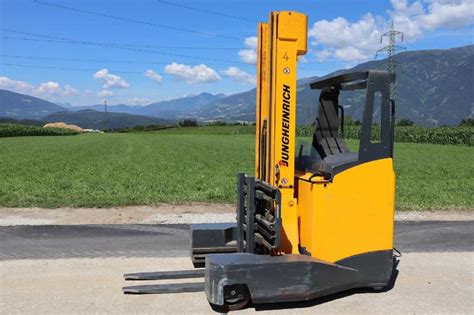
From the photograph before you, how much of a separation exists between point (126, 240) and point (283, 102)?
150 inches

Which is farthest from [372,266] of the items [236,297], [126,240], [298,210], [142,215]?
[142,215]

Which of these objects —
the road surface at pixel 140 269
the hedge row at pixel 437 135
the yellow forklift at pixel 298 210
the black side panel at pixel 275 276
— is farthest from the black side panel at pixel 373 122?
the hedge row at pixel 437 135

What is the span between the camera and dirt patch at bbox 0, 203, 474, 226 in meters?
8.87

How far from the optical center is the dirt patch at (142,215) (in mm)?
8867

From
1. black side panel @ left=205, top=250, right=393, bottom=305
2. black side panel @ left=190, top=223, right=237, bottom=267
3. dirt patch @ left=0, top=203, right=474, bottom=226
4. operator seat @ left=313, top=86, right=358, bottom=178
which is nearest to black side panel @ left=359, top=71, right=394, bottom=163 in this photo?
operator seat @ left=313, top=86, right=358, bottom=178

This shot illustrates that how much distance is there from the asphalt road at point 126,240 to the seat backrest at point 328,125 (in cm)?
241

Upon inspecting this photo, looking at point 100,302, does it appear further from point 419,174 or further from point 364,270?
point 419,174

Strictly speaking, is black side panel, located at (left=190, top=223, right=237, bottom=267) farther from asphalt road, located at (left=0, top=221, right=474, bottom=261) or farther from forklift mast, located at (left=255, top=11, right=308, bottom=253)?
forklift mast, located at (left=255, top=11, right=308, bottom=253)

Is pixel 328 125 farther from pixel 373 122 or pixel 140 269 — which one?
pixel 140 269

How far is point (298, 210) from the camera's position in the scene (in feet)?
16.4

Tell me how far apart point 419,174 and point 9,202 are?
14668 millimetres

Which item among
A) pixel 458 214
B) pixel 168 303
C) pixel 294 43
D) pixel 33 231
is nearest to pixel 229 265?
pixel 168 303

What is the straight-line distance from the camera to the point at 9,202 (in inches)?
413

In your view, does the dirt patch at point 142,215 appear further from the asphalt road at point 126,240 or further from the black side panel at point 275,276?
the black side panel at point 275,276
